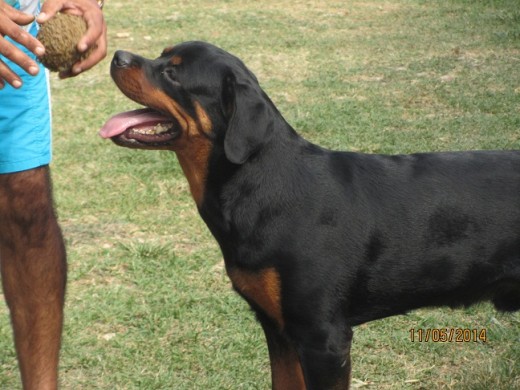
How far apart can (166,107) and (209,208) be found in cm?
43

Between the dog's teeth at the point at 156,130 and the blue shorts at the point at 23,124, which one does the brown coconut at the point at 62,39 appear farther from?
the dog's teeth at the point at 156,130

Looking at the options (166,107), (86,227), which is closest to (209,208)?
(166,107)

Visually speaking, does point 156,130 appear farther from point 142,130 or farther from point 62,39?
point 62,39

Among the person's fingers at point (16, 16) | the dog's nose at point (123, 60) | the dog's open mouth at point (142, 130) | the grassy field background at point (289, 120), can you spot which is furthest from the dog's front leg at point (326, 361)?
the person's fingers at point (16, 16)

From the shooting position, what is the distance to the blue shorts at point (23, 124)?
3736 millimetres

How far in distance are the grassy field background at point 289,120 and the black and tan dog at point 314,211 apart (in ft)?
2.40

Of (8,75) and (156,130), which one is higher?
(8,75)

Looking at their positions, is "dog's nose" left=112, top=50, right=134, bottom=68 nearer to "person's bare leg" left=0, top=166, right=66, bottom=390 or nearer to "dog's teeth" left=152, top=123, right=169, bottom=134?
"dog's teeth" left=152, top=123, right=169, bottom=134

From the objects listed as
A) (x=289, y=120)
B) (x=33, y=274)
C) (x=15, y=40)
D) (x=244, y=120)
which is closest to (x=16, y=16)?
(x=15, y=40)

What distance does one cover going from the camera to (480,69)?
9078 mm

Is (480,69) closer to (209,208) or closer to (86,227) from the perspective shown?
(86,227)

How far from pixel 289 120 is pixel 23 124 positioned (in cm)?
414
